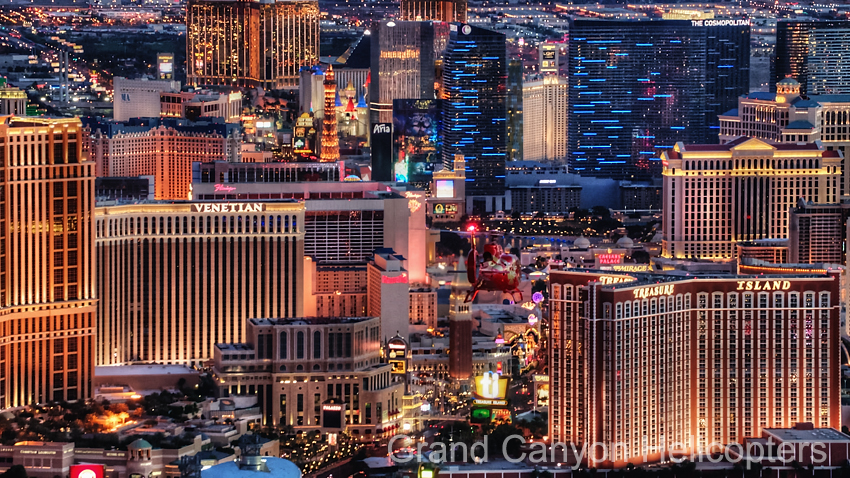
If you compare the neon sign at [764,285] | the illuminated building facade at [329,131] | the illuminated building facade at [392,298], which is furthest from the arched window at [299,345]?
the illuminated building facade at [329,131]

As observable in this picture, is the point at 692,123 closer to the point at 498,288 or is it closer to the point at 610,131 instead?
the point at 610,131

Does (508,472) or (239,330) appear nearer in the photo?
(508,472)

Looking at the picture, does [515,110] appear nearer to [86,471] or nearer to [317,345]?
[317,345]

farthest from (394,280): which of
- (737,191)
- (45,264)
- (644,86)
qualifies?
(644,86)

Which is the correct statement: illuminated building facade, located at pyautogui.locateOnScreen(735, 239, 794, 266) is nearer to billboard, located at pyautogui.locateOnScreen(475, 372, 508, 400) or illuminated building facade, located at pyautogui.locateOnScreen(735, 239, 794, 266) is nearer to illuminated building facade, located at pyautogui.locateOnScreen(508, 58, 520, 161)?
billboard, located at pyautogui.locateOnScreen(475, 372, 508, 400)

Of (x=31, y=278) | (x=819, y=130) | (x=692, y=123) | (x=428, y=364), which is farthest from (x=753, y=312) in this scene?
(x=692, y=123)

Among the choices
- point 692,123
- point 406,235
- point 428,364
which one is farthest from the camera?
point 692,123
